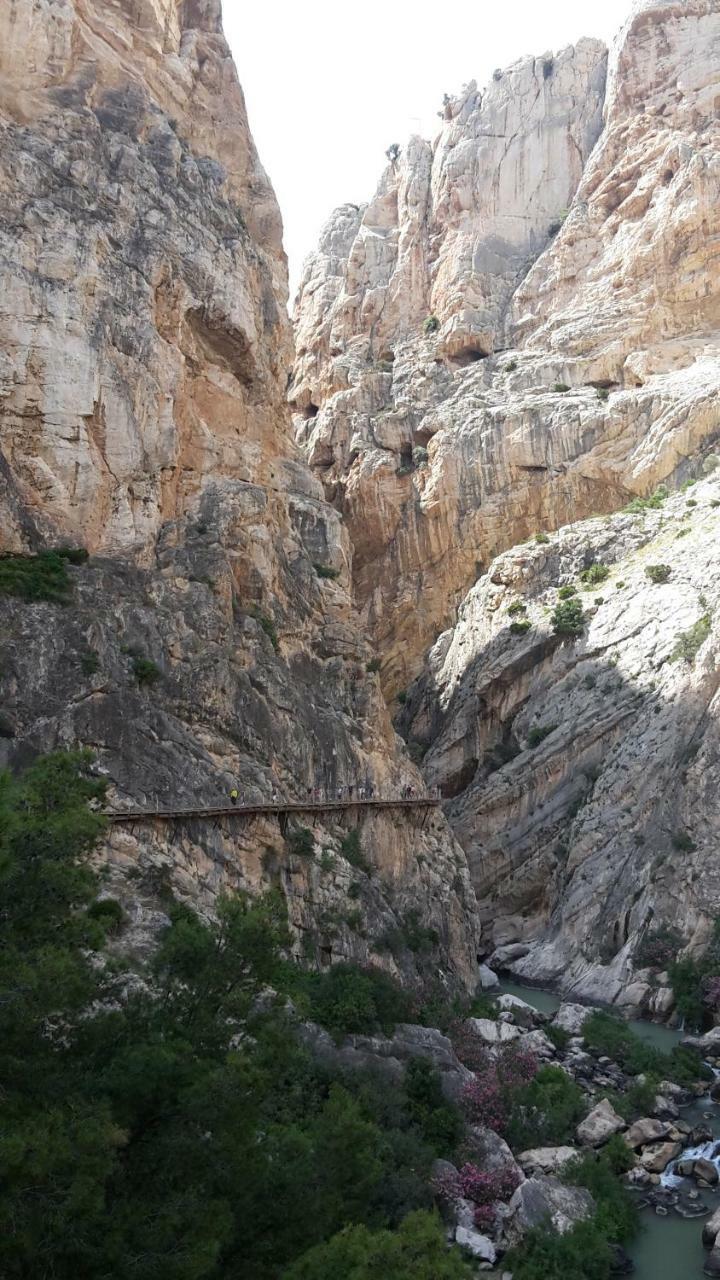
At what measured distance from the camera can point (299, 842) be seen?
2766 cm

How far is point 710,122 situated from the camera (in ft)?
216

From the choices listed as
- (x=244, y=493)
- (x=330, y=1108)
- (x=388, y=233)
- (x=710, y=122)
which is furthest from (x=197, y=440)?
(x=388, y=233)

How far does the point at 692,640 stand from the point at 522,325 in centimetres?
3392

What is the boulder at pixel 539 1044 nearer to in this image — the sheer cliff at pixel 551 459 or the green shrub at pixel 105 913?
the sheer cliff at pixel 551 459

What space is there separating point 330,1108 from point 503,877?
117 feet

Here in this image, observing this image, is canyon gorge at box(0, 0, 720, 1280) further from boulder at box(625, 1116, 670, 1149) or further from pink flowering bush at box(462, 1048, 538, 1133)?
pink flowering bush at box(462, 1048, 538, 1133)

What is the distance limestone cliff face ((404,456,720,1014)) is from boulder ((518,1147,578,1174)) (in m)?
13.5

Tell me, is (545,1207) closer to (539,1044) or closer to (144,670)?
(539,1044)

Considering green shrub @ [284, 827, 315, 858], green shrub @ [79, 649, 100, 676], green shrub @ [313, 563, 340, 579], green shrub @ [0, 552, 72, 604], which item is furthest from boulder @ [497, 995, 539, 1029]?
green shrub @ [0, 552, 72, 604]

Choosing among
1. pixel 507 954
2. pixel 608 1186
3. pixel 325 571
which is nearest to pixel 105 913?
pixel 608 1186

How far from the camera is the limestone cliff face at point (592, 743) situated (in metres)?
37.5

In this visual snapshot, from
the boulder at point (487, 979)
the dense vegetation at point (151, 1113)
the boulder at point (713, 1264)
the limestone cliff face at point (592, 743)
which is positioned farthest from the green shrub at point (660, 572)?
the dense vegetation at point (151, 1113)

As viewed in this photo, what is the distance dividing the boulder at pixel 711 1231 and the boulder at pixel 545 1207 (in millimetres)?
1977

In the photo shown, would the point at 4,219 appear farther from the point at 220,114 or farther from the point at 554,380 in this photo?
the point at 554,380
